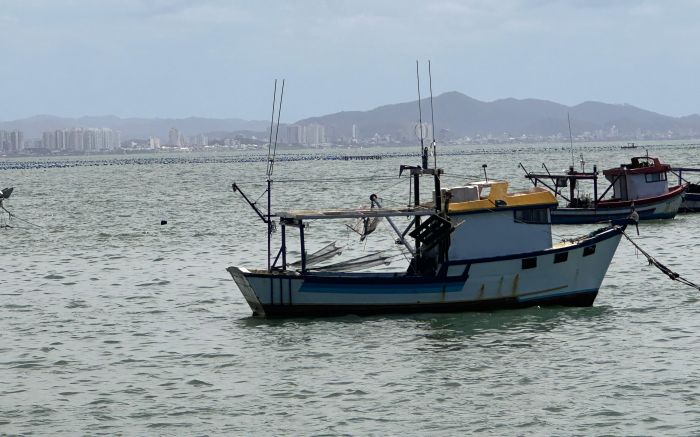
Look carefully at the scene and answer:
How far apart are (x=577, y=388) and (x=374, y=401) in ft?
13.5

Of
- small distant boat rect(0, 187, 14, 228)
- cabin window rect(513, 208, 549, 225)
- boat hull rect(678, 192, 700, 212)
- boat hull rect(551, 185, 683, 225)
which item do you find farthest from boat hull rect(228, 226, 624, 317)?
boat hull rect(678, 192, 700, 212)

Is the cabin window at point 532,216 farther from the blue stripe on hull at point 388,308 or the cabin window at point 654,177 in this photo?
the cabin window at point 654,177

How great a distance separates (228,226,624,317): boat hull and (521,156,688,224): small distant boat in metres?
25.3

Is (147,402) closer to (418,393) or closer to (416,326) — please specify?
(418,393)

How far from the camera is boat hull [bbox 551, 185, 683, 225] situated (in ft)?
185

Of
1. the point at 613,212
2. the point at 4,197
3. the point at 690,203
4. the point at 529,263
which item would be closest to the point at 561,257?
the point at 529,263

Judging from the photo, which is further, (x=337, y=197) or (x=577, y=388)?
(x=337, y=197)

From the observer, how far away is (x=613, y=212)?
56375 mm

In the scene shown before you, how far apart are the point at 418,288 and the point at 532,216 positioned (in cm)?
378

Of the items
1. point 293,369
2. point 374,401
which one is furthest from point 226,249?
point 374,401

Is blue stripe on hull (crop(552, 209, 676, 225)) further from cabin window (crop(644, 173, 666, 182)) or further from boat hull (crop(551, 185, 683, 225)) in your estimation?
cabin window (crop(644, 173, 666, 182))

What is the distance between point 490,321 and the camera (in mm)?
30266

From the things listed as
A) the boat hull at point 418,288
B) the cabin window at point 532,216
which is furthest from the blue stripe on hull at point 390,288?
the cabin window at point 532,216

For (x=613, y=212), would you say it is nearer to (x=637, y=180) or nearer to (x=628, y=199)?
(x=628, y=199)
